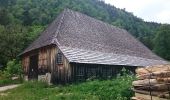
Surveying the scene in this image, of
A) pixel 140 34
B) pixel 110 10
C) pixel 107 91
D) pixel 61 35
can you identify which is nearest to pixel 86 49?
pixel 61 35

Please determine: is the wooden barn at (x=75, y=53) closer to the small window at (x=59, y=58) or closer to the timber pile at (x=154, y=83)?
the small window at (x=59, y=58)

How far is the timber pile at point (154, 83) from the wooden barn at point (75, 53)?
696 inches

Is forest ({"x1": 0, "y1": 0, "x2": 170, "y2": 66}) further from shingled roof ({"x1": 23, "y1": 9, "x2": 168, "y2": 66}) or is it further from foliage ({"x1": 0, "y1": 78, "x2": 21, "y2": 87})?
foliage ({"x1": 0, "y1": 78, "x2": 21, "y2": 87})

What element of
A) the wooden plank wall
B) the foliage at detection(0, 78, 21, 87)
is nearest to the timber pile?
the wooden plank wall

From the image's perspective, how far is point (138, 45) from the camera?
152ft

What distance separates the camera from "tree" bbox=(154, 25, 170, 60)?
71700 mm

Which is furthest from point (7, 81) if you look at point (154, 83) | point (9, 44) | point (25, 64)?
point (154, 83)

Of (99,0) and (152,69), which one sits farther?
(99,0)

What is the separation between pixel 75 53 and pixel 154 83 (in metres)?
20.3

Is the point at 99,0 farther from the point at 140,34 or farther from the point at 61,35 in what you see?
the point at 61,35

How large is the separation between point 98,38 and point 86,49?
547 centimetres

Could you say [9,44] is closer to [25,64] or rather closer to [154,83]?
[25,64]

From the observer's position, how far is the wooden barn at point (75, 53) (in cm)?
2747

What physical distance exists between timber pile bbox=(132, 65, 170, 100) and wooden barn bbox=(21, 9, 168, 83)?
17.7 meters
